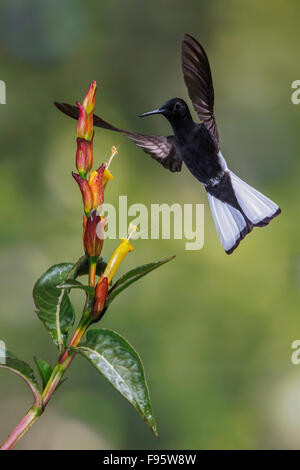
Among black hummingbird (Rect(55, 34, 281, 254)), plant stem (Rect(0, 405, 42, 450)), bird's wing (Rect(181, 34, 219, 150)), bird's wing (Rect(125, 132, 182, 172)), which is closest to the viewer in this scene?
plant stem (Rect(0, 405, 42, 450))

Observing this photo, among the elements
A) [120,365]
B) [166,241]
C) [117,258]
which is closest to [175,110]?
[117,258]

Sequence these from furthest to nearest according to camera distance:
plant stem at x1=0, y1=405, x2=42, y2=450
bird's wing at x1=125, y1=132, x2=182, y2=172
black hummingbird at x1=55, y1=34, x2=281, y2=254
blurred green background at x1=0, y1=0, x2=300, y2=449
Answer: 1. blurred green background at x1=0, y1=0, x2=300, y2=449
2. bird's wing at x1=125, y1=132, x2=182, y2=172
3. black hummingbird at x1=55, y1=34, x2=281, y2=254
4. plant stem at x1=0, y1=405, x2=42, y2=450

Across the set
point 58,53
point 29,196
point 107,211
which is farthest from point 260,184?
point 107,211

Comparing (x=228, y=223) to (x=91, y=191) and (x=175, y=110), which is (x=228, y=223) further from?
(x=91, y=191)

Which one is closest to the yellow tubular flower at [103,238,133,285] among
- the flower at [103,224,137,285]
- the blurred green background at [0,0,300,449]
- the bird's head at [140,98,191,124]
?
the flower at [103,224,137,285]

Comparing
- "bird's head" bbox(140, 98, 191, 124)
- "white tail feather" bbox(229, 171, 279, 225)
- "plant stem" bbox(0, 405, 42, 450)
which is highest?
"bird's head" bbox(140, 98, 191, 124)

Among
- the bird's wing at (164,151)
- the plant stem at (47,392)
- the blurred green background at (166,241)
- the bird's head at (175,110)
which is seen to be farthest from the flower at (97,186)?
the blurred green background at (166,241)

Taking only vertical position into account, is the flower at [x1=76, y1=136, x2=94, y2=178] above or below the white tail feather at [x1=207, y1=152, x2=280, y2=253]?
above

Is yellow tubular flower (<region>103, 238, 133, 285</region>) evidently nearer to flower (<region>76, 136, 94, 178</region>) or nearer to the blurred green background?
flower (<region>76, 136, 94, 178</region>)
